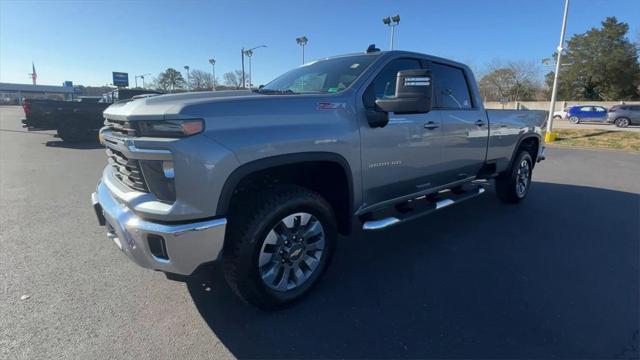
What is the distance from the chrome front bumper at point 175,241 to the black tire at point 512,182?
15.5 feet

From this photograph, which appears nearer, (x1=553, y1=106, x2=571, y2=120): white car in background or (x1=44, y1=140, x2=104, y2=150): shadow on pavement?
(x1=44, y1=140, x2=104, y2=150): shadow on pavement

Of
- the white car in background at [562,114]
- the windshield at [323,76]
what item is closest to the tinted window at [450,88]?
the windshield at [323,76]

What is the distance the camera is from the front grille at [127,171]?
2.31 metres

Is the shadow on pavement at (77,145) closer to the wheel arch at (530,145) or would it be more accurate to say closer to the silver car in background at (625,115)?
the wheel arch at (530,145)

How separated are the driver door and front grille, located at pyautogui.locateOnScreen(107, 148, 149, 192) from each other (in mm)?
1667

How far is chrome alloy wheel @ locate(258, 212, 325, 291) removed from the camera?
2.57m

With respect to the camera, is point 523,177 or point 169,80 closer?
Answer: point 523,177

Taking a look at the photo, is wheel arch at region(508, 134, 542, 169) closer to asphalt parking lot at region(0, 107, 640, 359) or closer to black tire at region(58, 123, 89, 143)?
asphalt parking lot at region(0, 107, 640, 359)

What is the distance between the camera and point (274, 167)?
257cm

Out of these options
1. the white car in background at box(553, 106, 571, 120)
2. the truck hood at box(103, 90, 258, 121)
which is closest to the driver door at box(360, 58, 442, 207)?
the truck hood at box(103, 90, 258, 121)

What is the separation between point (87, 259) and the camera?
11.4 feet

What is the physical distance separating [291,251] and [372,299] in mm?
795

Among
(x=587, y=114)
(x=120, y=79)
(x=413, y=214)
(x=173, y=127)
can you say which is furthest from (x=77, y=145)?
(x=120, y=79)

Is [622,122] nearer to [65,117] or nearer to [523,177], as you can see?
[523,177]
